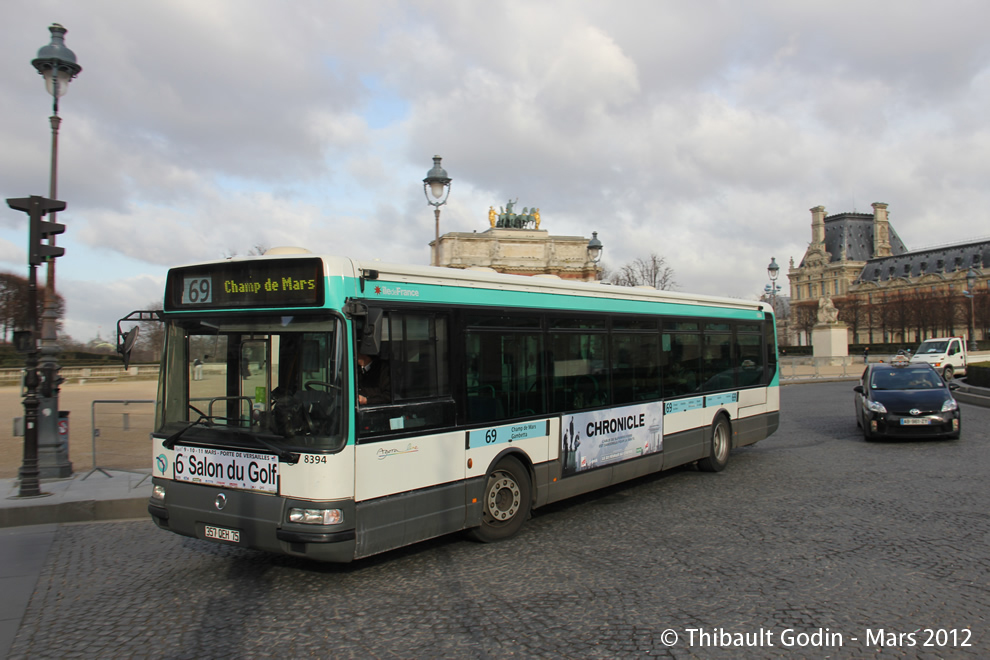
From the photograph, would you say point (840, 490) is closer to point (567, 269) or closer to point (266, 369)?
point (266, 369)

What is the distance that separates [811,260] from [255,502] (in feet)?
480

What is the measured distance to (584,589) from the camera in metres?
5.34

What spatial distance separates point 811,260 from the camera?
138 meters

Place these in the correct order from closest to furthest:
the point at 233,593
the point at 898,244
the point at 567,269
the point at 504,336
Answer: the point at 233,593 → the point at 504,336 → the point at 567,269 → the point at 898,244

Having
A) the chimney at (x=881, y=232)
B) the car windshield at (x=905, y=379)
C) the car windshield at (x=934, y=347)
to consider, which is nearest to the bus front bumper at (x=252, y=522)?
the car windshield at (x=905, y=379)

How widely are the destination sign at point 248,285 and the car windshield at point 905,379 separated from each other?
12127 mm

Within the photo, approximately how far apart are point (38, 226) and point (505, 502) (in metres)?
6.56

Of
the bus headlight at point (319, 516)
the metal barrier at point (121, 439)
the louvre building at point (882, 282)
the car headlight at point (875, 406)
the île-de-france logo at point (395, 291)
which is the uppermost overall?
the louvre building at point (882, 282)

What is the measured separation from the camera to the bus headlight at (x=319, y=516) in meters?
5.22

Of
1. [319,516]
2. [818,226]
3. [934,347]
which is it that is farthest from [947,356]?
[818,226]

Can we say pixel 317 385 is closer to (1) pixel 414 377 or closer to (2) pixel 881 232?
(1) pixel 414 377

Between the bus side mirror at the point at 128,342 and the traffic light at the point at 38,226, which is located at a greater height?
the traffic light at the point at 38,226

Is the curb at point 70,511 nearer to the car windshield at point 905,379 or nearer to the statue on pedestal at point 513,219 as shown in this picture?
the car windshield at point 905,379

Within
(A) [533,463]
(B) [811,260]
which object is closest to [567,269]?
(A) [533,463]
